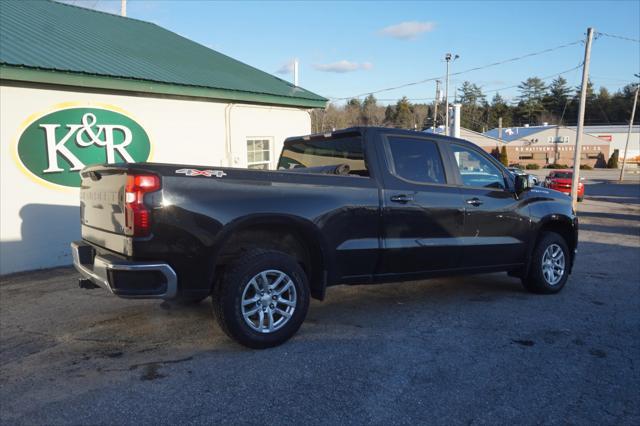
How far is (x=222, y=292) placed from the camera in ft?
13.3

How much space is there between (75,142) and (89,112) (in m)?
0.55

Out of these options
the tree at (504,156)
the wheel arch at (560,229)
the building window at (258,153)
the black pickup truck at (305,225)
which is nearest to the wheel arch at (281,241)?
the black pickup truck at (305,225)

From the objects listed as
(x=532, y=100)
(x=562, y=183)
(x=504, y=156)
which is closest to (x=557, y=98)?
(x=532, y=100)

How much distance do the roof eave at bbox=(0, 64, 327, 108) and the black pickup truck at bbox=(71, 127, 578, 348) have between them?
3.77 meters

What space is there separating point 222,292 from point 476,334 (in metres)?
2.43

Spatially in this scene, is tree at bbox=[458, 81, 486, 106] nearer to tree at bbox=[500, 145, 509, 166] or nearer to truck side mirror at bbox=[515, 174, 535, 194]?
tree at bbox=[500, 145, 509, 166]

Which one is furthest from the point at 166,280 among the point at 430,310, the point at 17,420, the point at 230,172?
the point at 430,310

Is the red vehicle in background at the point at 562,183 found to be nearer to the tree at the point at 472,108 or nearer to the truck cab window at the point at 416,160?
the truck cab window at the point at 416,160

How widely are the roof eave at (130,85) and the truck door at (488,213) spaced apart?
5694 millimetres

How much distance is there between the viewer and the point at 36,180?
7746 mm

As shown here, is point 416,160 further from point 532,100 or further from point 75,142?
point 532,100

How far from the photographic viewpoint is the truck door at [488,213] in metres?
5.55

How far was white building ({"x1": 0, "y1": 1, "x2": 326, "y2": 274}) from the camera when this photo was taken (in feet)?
24.7

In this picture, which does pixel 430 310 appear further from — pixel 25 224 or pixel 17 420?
pixel 25 224
